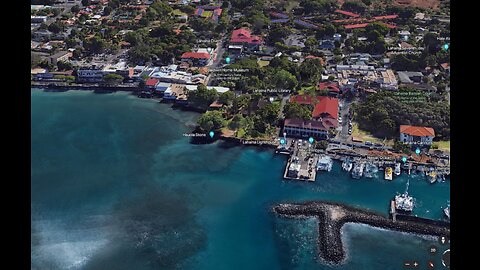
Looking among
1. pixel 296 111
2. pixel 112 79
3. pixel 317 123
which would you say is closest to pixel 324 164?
pixel 317 123

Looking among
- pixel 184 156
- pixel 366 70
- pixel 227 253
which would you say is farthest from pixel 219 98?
pixel 227 253

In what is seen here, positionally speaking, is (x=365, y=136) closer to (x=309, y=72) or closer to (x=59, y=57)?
(x=309, y=72)

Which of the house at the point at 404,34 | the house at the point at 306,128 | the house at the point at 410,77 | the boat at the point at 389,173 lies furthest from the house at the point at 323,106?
the house at the point at 404,34

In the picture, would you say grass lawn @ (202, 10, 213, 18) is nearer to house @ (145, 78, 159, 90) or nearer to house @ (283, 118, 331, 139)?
house @ (145, 78, 159, 90)

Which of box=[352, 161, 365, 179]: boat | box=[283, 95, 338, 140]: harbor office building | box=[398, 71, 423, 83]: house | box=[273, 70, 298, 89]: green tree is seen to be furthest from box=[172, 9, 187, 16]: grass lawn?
box=[352, 161, 365, 179]: boat
